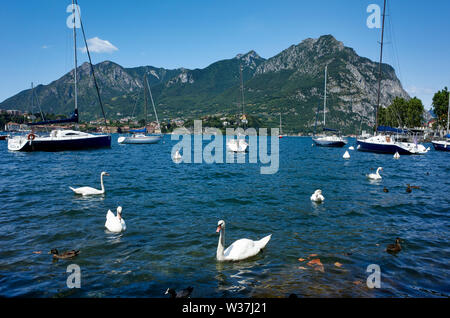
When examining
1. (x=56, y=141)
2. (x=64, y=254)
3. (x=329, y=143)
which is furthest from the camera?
(x=329, y=143)

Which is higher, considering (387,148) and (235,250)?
(387,148)

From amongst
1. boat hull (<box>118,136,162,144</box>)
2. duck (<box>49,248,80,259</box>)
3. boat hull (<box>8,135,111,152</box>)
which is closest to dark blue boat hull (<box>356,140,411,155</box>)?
boat hull (<box>8,135,111,152</box>)

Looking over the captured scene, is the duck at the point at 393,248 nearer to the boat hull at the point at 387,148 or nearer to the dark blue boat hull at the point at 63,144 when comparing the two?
the boat hull at the point at 387,148

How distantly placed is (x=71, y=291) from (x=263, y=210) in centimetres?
921

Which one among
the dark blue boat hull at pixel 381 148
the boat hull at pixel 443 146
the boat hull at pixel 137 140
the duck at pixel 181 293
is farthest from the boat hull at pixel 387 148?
the boat hull at pixel 137 140

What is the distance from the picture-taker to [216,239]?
386 inches

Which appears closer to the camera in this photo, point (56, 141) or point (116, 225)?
point (116, 225)

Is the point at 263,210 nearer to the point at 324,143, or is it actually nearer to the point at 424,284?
the point at 424,284

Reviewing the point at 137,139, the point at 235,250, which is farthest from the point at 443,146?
the point at 137,139

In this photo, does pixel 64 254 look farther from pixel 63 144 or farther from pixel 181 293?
pixel 63 144

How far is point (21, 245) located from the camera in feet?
29.2

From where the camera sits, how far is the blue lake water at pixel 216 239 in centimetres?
673

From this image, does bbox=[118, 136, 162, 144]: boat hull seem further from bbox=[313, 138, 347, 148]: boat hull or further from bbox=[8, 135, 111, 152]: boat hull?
bbox=[313, 138, 347, 148]: boat hull

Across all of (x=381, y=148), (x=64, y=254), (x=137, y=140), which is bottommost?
(x=64, y=254)
